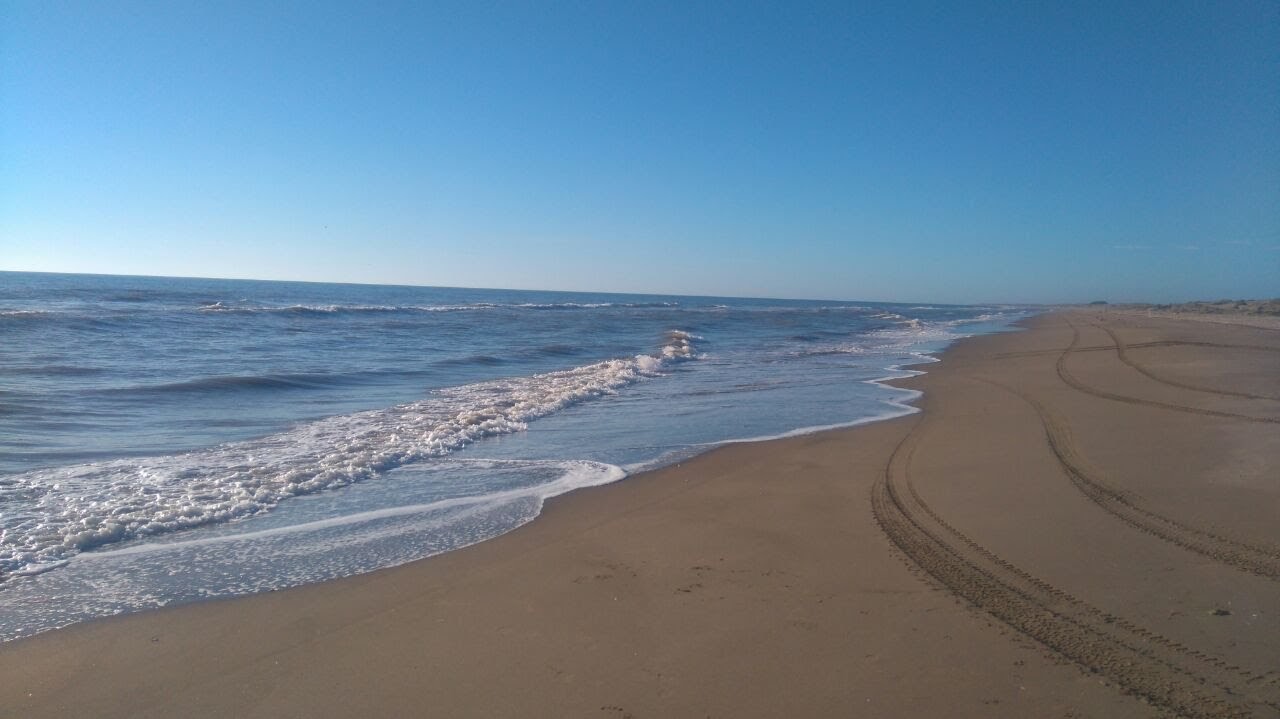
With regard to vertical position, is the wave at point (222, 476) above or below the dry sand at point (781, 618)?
below

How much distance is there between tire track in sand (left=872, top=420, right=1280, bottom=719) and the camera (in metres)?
3.13

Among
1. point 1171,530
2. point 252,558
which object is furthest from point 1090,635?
point 252,558

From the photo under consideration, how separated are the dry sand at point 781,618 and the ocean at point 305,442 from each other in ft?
2.21

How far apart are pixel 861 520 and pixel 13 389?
1544 centimetres

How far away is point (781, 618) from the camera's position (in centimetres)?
407

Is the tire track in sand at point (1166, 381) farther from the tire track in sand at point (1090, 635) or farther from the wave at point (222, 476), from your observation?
the wave at point (222, 476)

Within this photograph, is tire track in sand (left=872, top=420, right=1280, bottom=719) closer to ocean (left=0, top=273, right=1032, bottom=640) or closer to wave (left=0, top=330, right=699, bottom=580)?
ocean (left=0, top=273, right=1032, bottom=640)

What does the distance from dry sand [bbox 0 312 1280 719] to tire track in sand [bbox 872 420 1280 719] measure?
16 mm

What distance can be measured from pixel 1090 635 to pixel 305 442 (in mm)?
8954

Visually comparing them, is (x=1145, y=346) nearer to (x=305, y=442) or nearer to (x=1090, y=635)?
(x=1090, y=635)

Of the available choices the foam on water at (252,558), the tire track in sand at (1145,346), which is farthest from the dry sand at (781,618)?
the tire track in sand at (1145,346)

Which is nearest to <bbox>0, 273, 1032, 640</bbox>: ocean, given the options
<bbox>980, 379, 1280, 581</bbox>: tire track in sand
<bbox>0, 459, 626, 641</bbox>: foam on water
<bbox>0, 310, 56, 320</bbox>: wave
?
<bbox>0, 459, 626, 641</bbox>: foam on water

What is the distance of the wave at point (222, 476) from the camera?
223 inches

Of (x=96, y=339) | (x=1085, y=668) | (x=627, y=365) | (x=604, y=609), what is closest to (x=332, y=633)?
(x=604, y=609)
